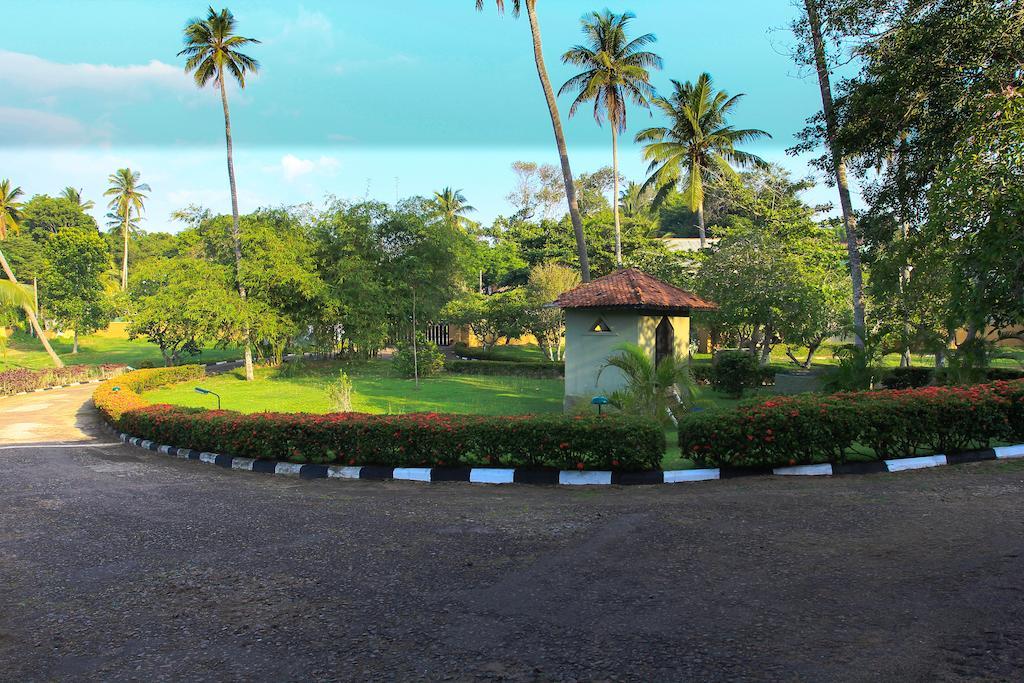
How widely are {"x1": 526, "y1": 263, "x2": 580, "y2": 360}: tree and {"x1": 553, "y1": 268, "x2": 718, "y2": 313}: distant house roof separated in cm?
1425

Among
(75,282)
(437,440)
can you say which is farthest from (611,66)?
(75,282)

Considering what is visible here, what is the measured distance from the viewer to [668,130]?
32.4m

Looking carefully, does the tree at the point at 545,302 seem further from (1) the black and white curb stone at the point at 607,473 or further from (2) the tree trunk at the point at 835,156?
(1) the black and white curb stone at the point at 607,473

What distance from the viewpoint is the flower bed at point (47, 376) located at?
80.5 feet

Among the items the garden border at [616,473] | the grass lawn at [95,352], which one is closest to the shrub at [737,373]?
the garden border at [616,473]

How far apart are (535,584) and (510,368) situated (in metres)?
23.2

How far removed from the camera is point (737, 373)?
803 inches

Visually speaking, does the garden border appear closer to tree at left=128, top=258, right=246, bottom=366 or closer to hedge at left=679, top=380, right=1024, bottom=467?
hedge at left=679, top=380, right=1024, bottom=467

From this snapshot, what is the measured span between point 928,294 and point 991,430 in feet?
29.2

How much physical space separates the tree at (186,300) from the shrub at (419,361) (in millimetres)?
6224

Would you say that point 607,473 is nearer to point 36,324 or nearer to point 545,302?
point 545,302

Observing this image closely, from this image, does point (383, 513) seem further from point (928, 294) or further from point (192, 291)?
point (192, 291)

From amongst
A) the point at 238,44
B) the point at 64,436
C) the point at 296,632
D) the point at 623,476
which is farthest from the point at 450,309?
the point at 296,632

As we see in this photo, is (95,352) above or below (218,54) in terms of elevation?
below
